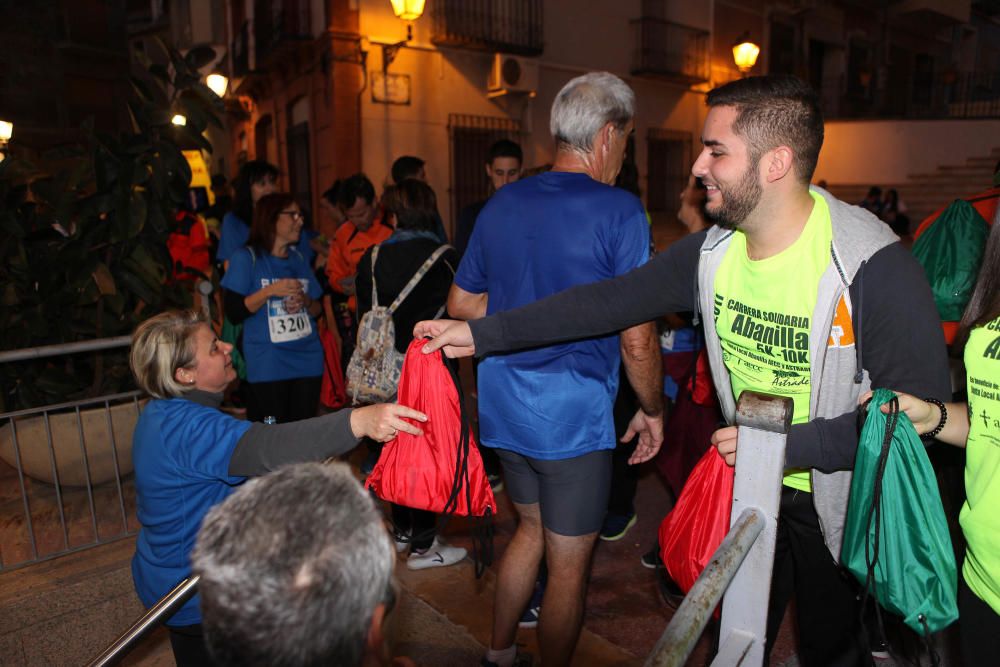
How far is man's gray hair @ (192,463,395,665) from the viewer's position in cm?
99

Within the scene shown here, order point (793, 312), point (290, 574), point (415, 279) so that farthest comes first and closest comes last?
point (415, 279), point (793, 312), point (290, 574)

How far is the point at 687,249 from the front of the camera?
209 centimetres

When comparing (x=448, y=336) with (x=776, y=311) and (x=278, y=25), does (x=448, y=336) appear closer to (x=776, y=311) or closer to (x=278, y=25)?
(x=776, y=311)

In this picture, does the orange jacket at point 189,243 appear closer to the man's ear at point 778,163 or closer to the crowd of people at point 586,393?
the crowd of people at point 586,393

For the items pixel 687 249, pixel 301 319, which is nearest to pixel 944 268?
pixel 687 249

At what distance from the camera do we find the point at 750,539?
1.33 metres

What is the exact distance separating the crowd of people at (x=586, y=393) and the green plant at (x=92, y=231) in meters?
2.56

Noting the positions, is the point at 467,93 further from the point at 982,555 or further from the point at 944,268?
the point at 982,555

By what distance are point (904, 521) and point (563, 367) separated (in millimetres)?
1165

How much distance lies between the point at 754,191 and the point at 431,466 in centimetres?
120

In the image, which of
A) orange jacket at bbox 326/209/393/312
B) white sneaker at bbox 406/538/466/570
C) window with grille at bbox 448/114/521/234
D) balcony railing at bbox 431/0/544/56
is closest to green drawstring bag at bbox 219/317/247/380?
orange jacket at bbox 326/209/393/312

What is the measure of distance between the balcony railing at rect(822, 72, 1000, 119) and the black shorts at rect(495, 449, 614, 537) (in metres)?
21.7

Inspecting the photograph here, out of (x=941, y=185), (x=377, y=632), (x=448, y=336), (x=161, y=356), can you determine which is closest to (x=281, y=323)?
(x=161, y=356)

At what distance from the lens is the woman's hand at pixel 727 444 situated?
1.63m
